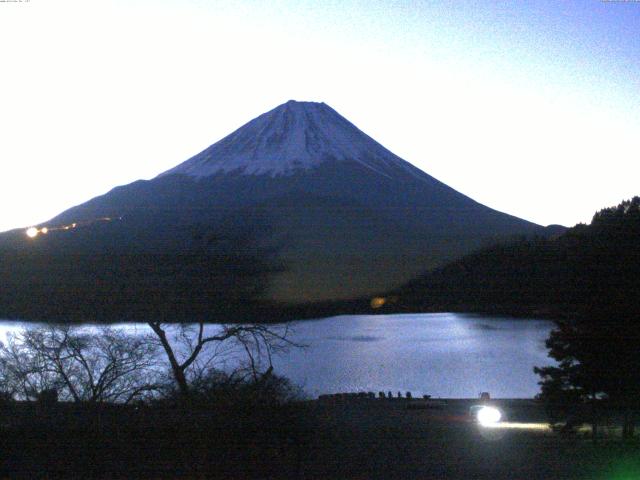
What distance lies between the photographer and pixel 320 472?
5.03 m

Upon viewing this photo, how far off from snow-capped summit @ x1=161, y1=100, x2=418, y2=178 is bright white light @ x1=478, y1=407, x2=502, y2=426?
41349 millimetres

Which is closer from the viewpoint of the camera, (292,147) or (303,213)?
(303,213)

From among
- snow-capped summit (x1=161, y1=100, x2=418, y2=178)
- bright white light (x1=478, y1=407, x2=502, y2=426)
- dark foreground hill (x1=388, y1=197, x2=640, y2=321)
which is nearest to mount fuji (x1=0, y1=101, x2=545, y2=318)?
snow-capped summit (x1=161, y1=100, x2=418, y2=178)

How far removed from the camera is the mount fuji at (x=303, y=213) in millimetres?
11906

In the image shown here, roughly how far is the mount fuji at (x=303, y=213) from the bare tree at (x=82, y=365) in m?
1.28

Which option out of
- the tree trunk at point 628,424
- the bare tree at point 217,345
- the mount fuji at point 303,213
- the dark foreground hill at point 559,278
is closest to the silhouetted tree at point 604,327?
the dark foreground hill at point 559,278

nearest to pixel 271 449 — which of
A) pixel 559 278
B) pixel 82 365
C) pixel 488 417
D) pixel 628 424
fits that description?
pixel 488 417

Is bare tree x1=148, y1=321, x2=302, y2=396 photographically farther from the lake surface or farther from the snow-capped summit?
the snow-capped summit

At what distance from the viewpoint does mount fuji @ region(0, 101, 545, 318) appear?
469 inches

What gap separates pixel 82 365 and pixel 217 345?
1.47 meters

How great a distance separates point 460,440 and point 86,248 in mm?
7071

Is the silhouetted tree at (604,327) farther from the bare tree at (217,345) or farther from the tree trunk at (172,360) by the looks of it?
the tree trunk at (172,360)

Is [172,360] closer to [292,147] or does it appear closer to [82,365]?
[82,365]

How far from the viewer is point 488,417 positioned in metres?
6.54
